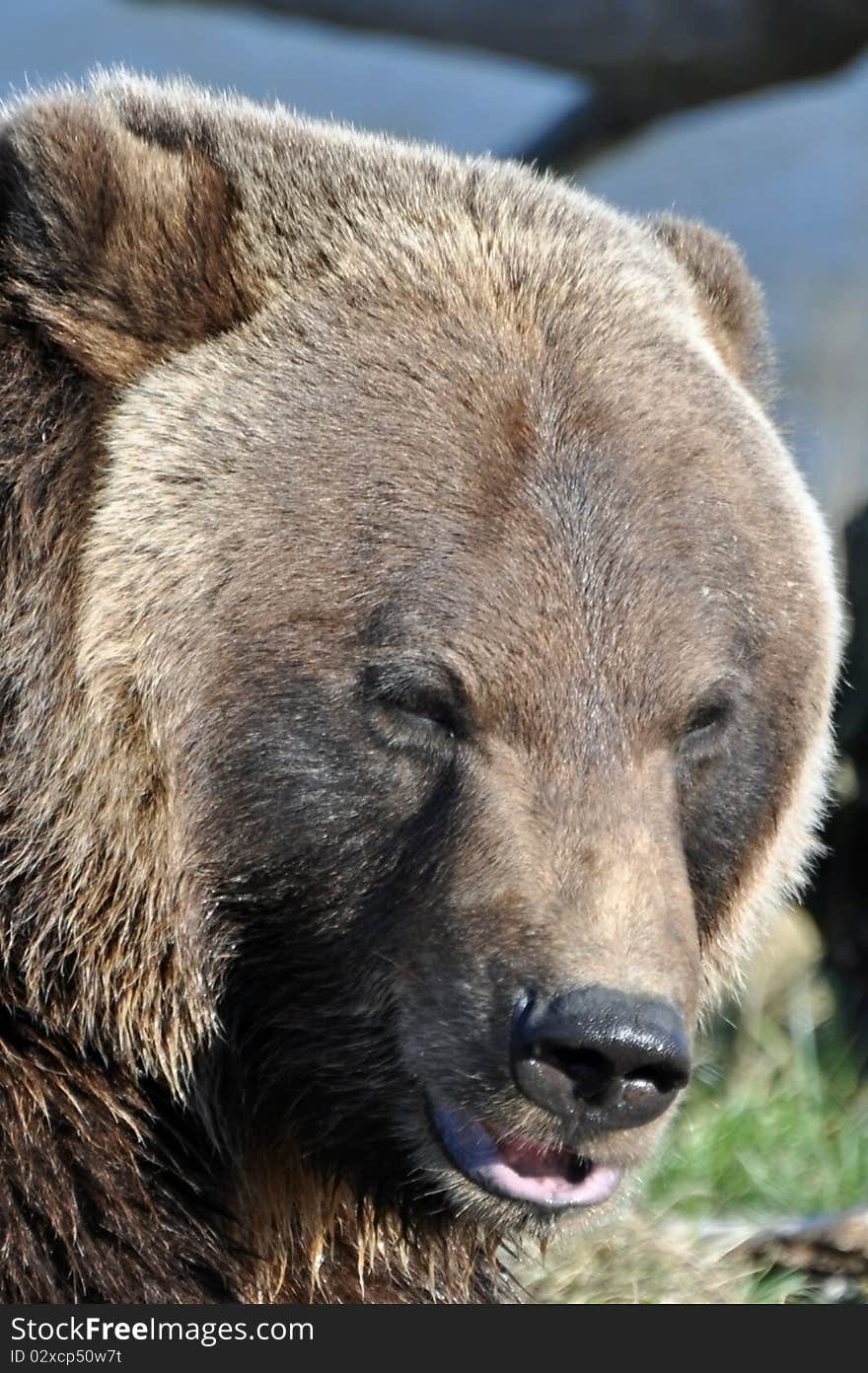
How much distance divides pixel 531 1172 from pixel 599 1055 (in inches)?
18.4

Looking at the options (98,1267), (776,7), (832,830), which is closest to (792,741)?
(98,1267)

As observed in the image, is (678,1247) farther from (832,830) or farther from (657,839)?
(832,830)

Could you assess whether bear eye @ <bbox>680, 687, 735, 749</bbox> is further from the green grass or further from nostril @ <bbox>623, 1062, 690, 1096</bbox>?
the green grass

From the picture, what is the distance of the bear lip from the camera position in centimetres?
406

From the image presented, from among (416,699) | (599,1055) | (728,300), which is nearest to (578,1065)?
(599,1055)

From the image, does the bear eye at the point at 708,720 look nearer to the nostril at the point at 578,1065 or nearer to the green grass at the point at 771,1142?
the nostril at the point at 578,1065

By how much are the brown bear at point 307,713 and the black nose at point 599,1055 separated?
0.01 metres

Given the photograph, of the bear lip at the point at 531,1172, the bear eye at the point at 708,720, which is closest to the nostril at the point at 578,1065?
the bear lip at the point at 531,1172

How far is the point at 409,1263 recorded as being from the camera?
477 centimetres

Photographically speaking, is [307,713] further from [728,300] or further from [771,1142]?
[771,1142]

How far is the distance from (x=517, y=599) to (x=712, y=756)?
700mm

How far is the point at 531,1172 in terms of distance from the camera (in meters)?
4.09

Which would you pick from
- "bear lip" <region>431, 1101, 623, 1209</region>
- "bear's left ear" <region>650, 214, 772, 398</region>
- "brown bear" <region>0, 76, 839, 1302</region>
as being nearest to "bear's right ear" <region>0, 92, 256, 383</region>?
"brown bear" <region>0, 76, 839, 1302</region>

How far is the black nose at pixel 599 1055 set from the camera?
3715mm
